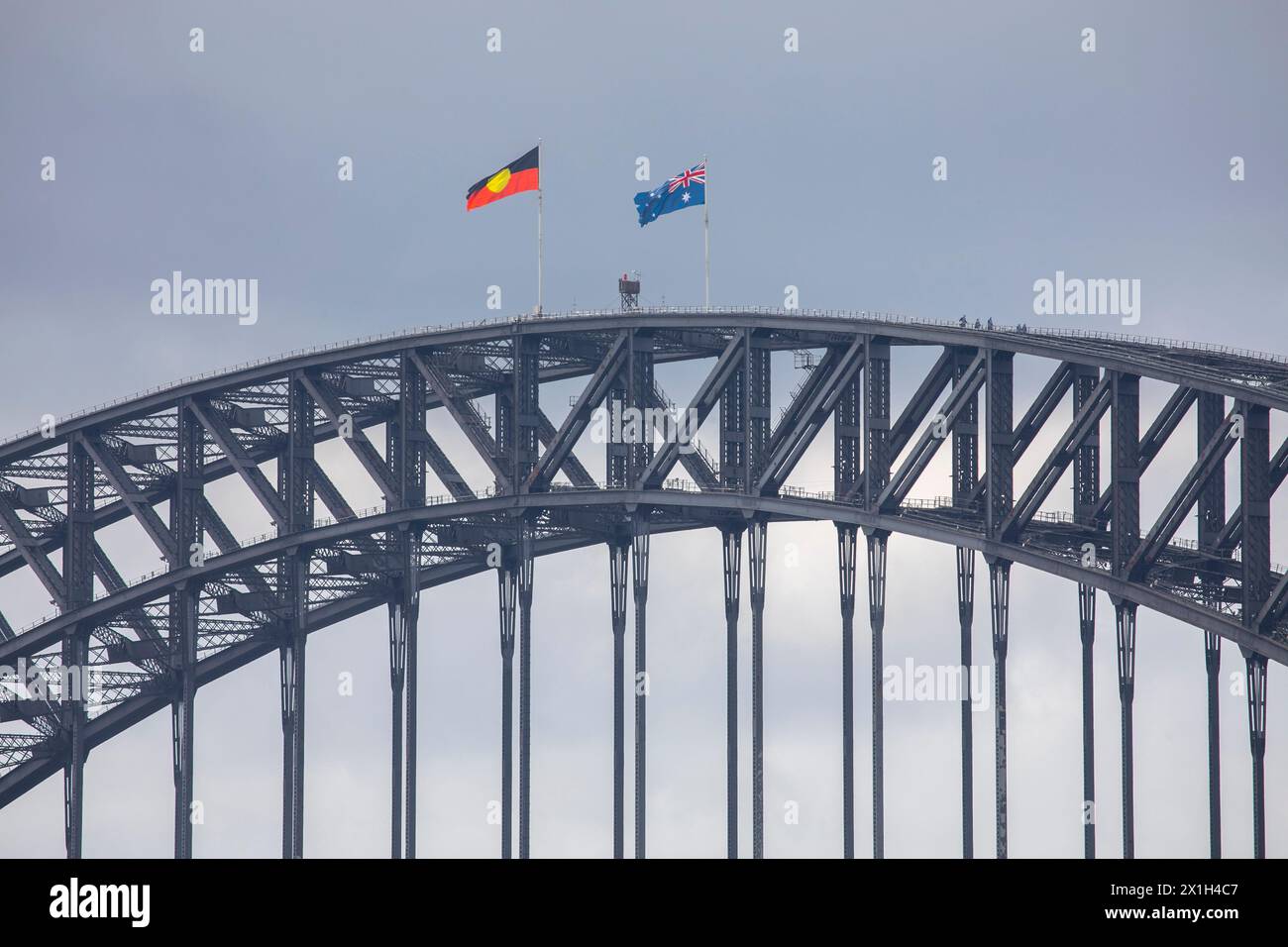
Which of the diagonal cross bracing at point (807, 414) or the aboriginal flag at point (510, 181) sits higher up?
the aboriginal flag at point (510, 181)

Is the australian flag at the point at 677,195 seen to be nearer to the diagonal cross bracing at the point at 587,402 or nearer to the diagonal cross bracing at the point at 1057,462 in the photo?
the diagonal cross bracing at the point at 587,402

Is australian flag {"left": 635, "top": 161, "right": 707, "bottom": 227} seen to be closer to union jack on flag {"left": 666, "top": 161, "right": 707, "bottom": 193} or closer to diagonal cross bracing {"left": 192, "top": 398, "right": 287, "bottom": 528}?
union jack on flag {"left": 666, "top": 161, "right": 707, "bottom": 193}

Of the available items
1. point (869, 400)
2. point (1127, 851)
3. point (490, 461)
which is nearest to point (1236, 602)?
point (1127, 851)

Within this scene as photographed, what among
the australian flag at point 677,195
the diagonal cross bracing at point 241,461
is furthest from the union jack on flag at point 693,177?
the diagonal cross bracing at point 241,461

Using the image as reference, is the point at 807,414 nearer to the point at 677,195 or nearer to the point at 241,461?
the point at 677,195


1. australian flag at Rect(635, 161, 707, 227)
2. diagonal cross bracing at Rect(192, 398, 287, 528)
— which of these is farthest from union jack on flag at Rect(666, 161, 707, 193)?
diagonal cross bracing at Rect(192, 398, 287, 528)
